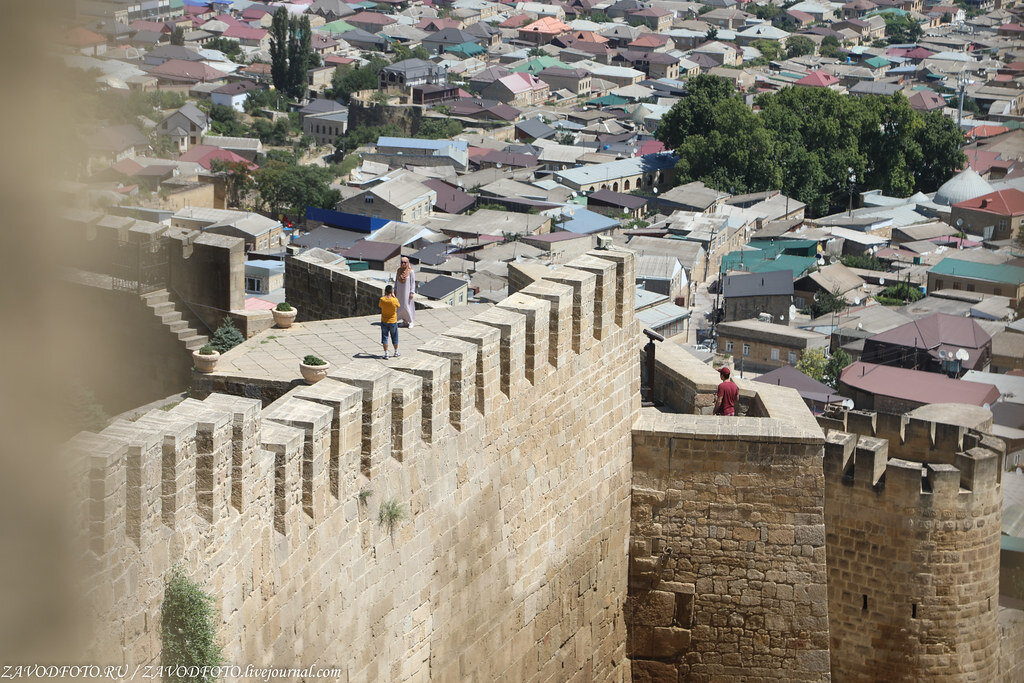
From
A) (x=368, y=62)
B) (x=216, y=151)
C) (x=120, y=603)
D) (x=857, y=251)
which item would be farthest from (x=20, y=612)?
(x=368, y=62)

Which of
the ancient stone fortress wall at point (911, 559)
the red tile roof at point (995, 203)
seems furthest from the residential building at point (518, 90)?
the ancient stone fortress wall at point (911, 559)

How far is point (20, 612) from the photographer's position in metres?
1.35

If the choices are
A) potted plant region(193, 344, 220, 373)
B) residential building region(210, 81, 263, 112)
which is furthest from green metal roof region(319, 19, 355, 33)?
potted plant region(193, 344, 220, 373)

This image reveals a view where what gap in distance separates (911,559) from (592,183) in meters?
54.3

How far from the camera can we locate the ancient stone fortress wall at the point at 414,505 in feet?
13.1

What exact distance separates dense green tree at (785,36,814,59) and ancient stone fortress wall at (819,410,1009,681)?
320ft

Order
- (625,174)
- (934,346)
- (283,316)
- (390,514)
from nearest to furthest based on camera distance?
(390,514) < (283,316) < (934,346) < (625,174)

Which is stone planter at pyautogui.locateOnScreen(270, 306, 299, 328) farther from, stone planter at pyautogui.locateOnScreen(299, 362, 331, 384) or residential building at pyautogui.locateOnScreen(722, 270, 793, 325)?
residential building at pyautogui.locateOnScreen(722, 270, 793, 325)

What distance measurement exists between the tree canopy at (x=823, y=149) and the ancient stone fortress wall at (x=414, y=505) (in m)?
57.0

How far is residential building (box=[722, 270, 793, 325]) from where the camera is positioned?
145 ft

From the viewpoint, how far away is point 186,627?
4.22 meters

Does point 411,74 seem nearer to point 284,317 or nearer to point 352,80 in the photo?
point 352,80

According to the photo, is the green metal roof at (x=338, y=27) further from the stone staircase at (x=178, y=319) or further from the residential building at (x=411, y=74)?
the stone staircase at (x=178, y=319)

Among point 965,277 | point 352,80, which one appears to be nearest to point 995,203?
point 965,277
